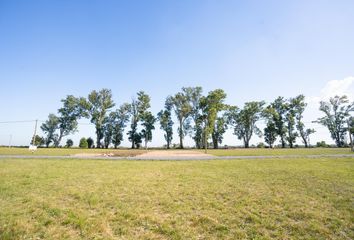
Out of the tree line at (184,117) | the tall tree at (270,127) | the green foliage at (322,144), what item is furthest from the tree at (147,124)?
the green foliage at (322,144)

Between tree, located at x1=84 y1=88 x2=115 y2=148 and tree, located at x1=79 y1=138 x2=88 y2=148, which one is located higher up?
tree, located at x1=84 y1=88 x2=115 y2=148

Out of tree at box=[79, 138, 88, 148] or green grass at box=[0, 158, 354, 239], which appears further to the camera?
tree at box=[79, 138, 88, 148]

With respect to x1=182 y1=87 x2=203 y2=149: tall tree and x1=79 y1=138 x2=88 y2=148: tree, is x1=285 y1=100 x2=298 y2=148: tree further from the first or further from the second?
x1=79 y1=138 x2=88 y2=148: tree

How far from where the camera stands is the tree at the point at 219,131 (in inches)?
2621

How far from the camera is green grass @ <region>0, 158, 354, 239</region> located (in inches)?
178

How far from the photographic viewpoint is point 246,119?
218 ft

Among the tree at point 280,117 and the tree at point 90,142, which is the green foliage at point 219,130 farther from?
the tree at point 90,142

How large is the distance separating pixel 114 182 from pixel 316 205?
742 cm

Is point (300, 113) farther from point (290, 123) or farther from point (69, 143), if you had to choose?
point (69, 143)

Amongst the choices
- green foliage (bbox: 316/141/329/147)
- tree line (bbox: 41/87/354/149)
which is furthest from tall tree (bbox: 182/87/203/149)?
green foliage (bbox: 316/141/329/147)

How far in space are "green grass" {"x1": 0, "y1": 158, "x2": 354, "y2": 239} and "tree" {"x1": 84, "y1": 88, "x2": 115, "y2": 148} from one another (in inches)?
2221

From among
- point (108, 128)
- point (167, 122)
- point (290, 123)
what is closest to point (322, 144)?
point (290, 123)

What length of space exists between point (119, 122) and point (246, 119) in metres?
41.4

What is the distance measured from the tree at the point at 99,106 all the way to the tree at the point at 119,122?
3.42 meters
